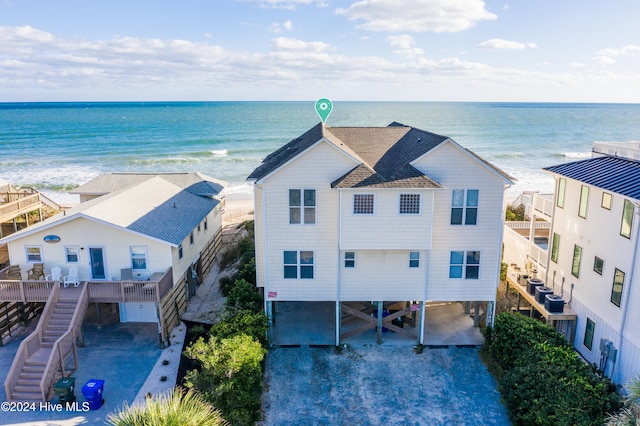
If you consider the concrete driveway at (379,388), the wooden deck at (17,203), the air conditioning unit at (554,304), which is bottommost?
the concrete driveway at (379,388)

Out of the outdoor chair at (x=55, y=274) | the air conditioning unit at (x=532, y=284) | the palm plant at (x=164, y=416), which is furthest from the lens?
the air conditioning unit at (x=532, y=284)

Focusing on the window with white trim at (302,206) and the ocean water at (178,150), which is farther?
the ocean water at (178,150)

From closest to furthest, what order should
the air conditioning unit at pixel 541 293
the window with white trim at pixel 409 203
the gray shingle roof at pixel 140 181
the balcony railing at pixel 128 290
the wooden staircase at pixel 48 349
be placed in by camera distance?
1. the wooden staircase at pixel 48 349
2. the window with white trim at pixel 409 203
3. the balcony railing at pixel 128 290
4. the air conditioning unit at pixel 541 293
5. the gray shingle roof at pixel 140 181

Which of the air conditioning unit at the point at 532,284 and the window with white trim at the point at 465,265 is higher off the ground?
the window with white trim at the point at 465,265

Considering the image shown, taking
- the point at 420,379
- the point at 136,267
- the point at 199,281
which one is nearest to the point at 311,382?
the point at 420,379

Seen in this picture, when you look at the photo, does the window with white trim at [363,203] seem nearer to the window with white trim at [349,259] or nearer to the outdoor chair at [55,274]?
the window with white trim at [349,259]

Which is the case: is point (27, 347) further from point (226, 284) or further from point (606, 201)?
point (606, 201)

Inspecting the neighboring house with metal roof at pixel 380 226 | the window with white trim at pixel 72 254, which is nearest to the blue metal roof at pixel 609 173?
the neighboring house with metal roof at pixel 380 226

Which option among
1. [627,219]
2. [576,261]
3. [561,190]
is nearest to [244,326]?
[576,261]

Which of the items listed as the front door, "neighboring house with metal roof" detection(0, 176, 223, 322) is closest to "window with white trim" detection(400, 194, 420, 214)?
"neighboring house with metal roof" detection(0, 176, 223, 322)
